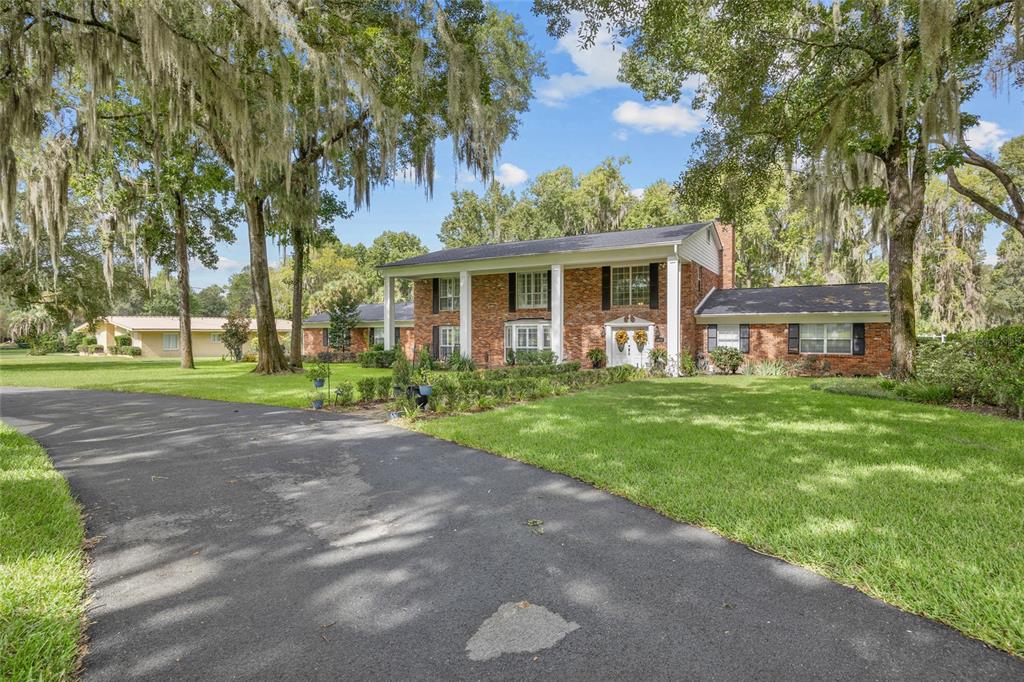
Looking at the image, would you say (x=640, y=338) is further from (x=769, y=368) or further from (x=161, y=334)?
(x=161, y=334)

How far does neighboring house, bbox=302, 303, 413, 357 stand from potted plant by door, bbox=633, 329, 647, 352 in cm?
1219

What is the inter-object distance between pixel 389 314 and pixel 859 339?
18.7 metres

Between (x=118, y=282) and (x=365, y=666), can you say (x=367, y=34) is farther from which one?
(x=118, y=282)

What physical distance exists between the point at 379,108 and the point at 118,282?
23.8m

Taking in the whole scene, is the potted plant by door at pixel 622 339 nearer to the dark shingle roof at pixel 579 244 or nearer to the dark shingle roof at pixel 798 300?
the dark shingle roof at pixel 579 244

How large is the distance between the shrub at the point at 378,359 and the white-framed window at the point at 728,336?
14.1 m

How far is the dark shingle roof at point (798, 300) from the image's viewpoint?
17.4 m

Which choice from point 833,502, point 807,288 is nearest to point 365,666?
point 833,502

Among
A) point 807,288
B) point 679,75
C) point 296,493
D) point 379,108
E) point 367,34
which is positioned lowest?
point 296,493

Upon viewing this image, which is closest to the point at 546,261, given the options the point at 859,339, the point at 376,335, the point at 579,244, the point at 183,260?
the point at 579,244

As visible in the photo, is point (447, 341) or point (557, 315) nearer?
point (557, 315)

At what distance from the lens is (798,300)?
62.0 ft

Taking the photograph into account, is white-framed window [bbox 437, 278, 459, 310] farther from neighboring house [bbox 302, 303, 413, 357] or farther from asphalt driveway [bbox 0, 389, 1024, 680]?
asphalt driveway [bbox 0, 389, 1024, 680]

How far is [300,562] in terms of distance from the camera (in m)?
3.22
